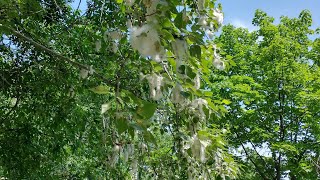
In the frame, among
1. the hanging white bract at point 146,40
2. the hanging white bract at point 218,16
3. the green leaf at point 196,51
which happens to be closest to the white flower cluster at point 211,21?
the hanging white bract at point 218,16

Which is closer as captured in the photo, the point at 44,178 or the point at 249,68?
the point at 44,178

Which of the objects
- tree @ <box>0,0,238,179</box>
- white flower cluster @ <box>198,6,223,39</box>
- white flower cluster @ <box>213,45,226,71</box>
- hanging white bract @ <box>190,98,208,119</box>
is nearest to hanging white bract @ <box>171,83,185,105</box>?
tree @ <box>0,0,238,179</box>

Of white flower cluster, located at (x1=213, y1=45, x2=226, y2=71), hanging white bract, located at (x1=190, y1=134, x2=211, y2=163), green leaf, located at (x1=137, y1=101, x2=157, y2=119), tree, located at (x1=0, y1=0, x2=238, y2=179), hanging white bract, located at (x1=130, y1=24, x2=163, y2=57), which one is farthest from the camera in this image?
white flower cluster, located at (x1=213, y1=45, x2=226, y2=71)

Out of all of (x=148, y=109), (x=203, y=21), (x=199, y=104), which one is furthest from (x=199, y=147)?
(x=203, y=21)

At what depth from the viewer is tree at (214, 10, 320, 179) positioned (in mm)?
8500

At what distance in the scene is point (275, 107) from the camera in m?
9.13

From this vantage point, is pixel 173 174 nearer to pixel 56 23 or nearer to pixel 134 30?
pixel 56 23

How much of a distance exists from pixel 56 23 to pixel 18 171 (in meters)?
1.34

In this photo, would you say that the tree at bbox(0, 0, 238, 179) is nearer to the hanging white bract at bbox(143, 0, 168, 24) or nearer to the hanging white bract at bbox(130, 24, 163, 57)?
the hanging white bract at bbox(143, 0, 168, 24)

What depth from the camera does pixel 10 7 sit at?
2.97m

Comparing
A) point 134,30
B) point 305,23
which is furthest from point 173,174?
point 305,23

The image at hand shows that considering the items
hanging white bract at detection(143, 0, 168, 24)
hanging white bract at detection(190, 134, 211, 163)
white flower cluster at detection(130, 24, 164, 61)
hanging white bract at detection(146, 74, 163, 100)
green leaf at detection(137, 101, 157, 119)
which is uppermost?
hanging white bract at detection(143, 0, 168, 24)

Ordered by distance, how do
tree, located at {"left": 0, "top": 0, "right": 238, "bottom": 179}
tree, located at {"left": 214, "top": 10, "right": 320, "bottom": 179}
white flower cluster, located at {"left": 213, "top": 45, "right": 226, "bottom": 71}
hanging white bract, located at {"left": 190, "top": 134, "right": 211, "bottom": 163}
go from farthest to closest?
tree, located at {"left": 214, "top": 10, "right": 320, "bottom": 179}
white flower cluster, located at {"left": 213, "top": 45, "right": 226, "bottom": 71}
tree, located at {"left": 0, "top": 0, "right": 238, "bottom": 179}
hanging white bract, located at {"left": 190, "top": 134, "right": 211, "bottom": 163}

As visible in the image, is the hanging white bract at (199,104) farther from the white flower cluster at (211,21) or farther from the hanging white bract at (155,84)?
the white flower cluster at (211,21)
